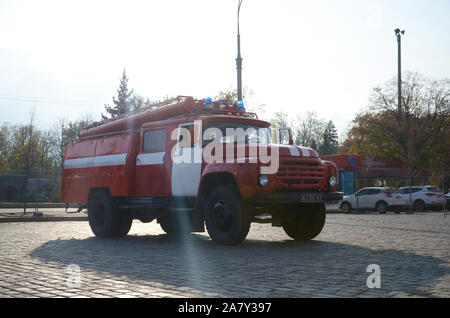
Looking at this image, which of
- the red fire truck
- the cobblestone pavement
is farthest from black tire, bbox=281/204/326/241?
the cobblestone pavement

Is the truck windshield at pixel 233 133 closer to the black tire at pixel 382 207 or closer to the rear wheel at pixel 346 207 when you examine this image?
the black tire at pixel 382 207

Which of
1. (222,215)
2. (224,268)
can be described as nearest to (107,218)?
(222,215)

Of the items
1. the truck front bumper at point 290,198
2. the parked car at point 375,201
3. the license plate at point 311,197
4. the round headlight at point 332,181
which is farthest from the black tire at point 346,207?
the license plate at point 311,197

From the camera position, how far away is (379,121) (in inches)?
2175

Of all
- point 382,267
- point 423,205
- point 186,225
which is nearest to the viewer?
point 382,267

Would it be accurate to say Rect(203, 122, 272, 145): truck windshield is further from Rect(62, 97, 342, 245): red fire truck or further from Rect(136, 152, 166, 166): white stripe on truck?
Rect(136, 152, 166, 166): white stripe on truck

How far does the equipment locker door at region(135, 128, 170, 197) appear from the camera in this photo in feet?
37.0

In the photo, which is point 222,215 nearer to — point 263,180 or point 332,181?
point 263,180

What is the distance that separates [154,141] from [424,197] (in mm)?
23707

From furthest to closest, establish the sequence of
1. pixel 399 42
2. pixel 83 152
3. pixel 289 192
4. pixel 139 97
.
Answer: pixel 139 97 < pixel 399 42 < pixel 83 152 < pixel 289 192

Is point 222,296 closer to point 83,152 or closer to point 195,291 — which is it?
point 195,291

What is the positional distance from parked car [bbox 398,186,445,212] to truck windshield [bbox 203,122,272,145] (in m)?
21.6
